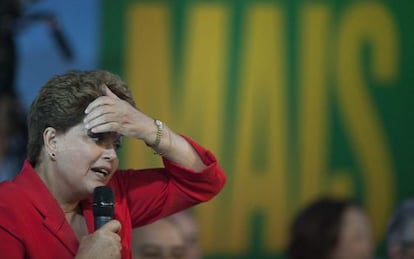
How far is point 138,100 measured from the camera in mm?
4777

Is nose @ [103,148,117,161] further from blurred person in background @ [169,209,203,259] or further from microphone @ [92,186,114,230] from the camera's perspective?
blurred person in background @ [169,209,203,259]

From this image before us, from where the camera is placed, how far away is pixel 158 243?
3438mm

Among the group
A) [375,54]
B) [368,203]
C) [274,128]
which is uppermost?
[375,54]

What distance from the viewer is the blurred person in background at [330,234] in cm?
314

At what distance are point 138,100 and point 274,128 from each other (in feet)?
2.05

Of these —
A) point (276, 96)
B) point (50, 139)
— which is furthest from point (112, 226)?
point (276, 96)

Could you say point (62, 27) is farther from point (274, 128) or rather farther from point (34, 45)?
point (274, 128)

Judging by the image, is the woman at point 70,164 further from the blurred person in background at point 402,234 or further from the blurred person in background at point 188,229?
the blurred person in background at point 402,234

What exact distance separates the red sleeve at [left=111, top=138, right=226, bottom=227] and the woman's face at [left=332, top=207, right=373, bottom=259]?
494 mm

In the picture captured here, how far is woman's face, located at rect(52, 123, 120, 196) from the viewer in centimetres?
257

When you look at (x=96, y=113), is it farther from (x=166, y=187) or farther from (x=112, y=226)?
(x=166, y=187)

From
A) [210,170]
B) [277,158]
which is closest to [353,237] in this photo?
[210,170]

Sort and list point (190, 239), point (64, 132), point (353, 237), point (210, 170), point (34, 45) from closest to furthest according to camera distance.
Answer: point (64, 132) → point (210, 170) → point (353, 237) → point (190, 239) → point (34, 45)

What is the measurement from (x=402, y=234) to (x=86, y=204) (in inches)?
55.3
